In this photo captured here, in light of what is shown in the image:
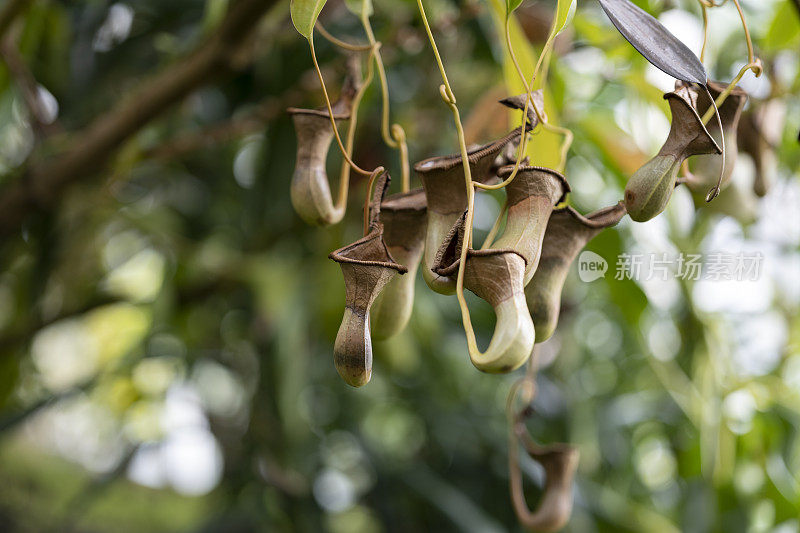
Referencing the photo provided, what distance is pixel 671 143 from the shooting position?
8.8 inches

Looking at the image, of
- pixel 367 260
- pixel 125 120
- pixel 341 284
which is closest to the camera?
pixel 367 260

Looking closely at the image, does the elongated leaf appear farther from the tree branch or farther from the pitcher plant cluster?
the tree branch

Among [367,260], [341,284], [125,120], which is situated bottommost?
[341,284]

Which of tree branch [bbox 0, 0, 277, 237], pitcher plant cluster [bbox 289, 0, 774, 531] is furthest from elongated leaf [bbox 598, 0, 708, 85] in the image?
Result: tree branch [bbox 0, 0, 277, 237]

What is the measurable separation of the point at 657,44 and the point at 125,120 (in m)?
0.46

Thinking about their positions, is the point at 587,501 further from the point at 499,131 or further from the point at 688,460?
the point at 499,131

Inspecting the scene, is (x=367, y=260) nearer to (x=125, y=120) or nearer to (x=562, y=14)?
(x=562, y=14)

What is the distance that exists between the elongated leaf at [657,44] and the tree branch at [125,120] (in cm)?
27

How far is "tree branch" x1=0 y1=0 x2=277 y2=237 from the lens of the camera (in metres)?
0.47

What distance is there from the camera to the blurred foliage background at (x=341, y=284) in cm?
59

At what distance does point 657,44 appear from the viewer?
8.7 inches

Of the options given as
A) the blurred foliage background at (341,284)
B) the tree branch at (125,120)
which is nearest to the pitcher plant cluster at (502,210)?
the blurred foliage background at (341,284)

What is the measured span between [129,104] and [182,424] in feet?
2.11

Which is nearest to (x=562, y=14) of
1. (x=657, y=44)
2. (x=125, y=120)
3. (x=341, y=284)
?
(x=657, y=44)
